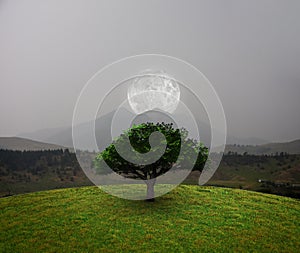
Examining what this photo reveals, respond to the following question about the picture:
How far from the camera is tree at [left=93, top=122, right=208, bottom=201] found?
11125 mm

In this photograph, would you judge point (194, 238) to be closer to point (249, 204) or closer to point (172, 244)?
point (172, 244)

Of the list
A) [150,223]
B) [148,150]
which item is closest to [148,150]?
[148,150]

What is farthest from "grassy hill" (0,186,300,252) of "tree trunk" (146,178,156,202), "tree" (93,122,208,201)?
"tree" (93,122,208,201)

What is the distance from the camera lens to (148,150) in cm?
1102

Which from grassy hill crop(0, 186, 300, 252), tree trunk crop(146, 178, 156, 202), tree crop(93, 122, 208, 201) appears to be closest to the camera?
grassy hill crop(0, 186, 300, 252)

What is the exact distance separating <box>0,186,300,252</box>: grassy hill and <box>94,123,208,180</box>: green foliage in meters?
1.44

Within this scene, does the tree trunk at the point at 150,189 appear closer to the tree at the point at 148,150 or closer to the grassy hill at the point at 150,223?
the tree at the point at 148,150

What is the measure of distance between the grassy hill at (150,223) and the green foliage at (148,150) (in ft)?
4.73

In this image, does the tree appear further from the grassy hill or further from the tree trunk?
the grassy hill

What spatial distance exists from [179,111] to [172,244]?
3.82 meters

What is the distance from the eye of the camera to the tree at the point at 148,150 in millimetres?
11125

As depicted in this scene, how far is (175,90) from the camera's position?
9438 millimetres

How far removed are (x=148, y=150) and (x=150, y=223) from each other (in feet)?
7.96

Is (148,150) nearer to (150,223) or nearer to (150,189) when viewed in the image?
(150,189)
